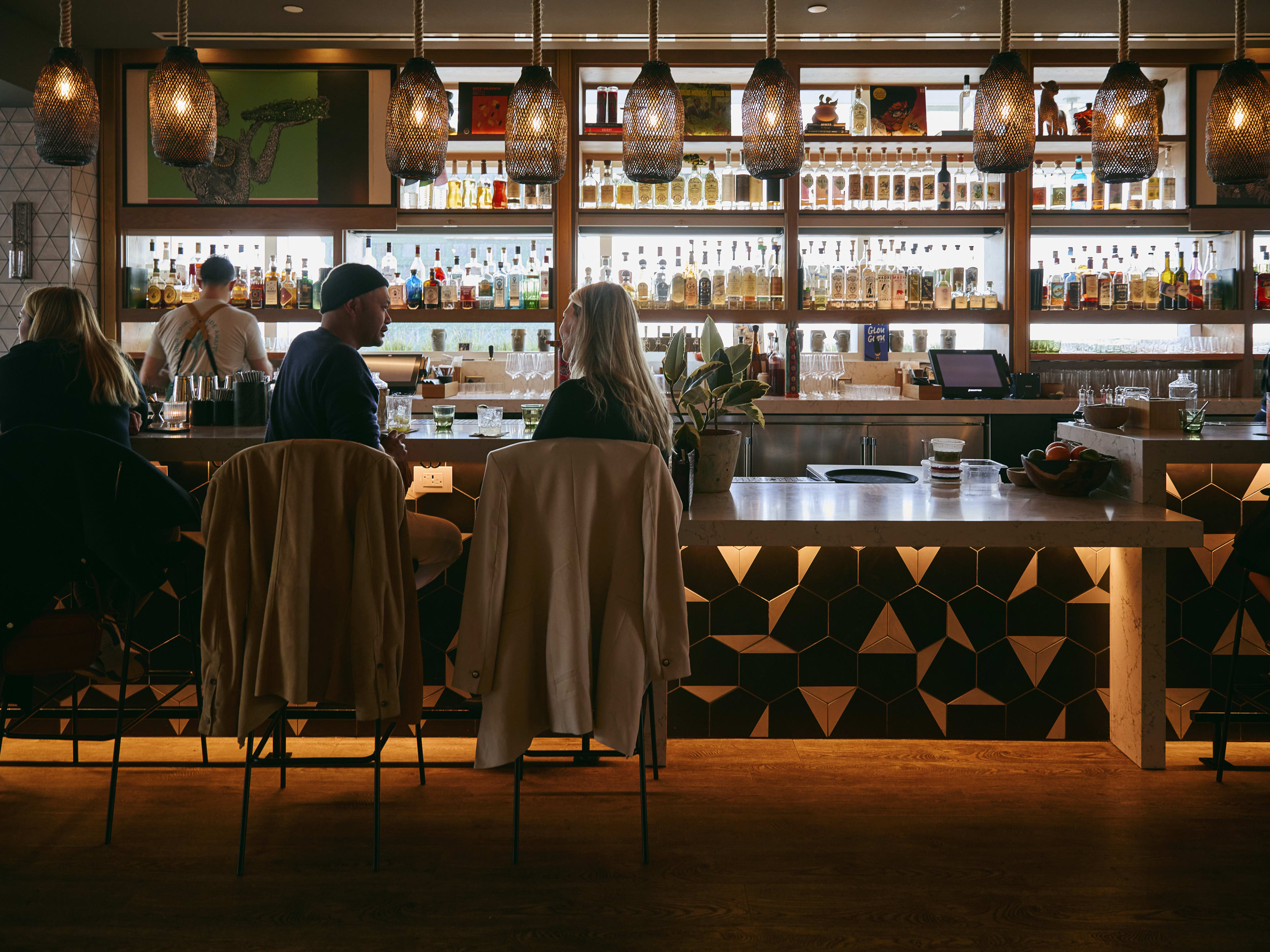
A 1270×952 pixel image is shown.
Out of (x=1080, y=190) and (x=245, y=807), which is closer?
(x=245, y=807)

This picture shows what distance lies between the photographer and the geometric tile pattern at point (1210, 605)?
9.54ft

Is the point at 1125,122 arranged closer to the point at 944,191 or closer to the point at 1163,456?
the point at 1163,456

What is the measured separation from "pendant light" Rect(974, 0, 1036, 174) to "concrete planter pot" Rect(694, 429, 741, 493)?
1068 mm

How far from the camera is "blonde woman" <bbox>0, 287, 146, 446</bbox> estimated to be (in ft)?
8.83

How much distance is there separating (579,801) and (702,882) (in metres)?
0.51

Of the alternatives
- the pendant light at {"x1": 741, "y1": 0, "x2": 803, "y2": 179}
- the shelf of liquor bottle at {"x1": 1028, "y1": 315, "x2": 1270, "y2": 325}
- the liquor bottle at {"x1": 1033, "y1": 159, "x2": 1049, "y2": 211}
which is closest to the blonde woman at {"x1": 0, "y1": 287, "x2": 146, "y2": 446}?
the pendant light at {"x1": 741, "y1": 0, "x2": 803, "y2": 179}

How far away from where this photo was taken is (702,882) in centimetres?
207

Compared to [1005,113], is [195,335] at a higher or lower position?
lower

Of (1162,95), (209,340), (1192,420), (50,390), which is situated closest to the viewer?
(50,390)

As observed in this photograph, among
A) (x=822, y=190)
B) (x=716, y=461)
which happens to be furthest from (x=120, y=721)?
(x=822, y=190)

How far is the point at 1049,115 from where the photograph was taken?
5.32 meters

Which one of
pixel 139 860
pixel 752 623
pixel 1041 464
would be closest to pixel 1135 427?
pixel 1041 464

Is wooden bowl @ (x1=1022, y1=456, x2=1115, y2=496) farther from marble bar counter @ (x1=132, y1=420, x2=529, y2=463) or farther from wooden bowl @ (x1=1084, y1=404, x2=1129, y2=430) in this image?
marble bar counter @ (x1=132, y1=420, x2=529, y2=463)

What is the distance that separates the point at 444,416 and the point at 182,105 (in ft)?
3.81
